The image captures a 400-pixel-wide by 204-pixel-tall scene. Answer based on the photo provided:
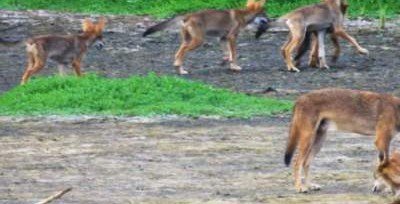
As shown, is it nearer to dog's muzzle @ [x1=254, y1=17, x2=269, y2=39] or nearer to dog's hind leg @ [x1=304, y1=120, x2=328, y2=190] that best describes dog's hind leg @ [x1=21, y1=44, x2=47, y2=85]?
dog's muzzle @ [x1=254, y1=17, x2=269, y2=39]

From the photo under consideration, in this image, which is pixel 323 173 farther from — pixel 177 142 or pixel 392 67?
pixel 392 67

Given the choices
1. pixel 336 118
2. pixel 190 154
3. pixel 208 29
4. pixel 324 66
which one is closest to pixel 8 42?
pixel 208 29

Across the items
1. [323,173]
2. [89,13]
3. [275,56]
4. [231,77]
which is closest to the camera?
[323,173]

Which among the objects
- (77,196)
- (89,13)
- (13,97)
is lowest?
(89,13)

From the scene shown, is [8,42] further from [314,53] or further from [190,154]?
[190,154]

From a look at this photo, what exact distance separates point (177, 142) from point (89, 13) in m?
13.4

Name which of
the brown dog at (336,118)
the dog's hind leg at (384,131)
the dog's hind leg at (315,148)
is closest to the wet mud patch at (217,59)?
the dog's hind leg at (315,148)

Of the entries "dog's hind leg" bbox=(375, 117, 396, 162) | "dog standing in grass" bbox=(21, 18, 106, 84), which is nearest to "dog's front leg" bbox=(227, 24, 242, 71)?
"dog standing in grass" bbox=(21, 18, 106, 84)

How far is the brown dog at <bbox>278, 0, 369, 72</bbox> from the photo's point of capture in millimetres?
22594

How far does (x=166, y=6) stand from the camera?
28812 millimetres

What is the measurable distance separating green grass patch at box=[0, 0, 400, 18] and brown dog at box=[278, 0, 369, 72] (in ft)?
13.6

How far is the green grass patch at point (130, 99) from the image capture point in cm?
1770

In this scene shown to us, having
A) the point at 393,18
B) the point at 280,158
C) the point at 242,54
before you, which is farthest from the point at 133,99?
the point at 393,18

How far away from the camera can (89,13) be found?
28375mm
